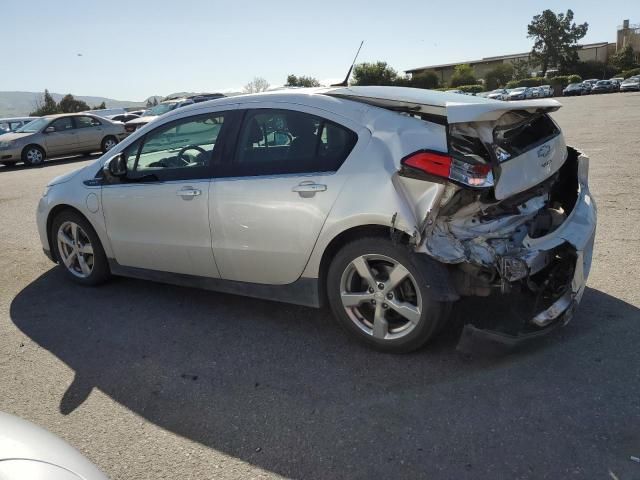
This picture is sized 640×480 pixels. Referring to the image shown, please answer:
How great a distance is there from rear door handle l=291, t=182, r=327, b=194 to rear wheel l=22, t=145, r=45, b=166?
16733mm

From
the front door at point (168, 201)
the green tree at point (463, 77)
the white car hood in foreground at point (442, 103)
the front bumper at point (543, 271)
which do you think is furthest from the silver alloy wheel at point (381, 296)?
the green tree at point (463, 77)

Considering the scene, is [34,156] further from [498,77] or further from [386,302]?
[498,77]

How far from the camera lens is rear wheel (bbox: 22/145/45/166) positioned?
17594 mm

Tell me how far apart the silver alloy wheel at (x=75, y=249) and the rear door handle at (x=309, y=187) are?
2372 millimetres

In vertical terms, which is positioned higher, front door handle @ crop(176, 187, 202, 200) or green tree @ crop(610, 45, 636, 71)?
front door handle @ crop(176, 187, 202, 200)

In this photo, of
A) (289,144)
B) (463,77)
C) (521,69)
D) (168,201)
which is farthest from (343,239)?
(521,69)

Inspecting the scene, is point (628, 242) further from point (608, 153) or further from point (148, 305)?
point (608, 153)

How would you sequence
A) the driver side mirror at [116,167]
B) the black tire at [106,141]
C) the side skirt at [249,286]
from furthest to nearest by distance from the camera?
the black tire at [106,141], the driver side mirror at [116,167], the side skirt at [249,286]

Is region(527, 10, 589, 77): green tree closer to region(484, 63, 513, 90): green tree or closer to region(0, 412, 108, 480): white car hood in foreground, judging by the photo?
region(484, 63, 513, 90): green tree

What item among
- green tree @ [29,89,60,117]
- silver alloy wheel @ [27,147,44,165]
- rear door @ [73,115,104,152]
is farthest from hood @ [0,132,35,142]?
green tree @ [29,89,60,117]

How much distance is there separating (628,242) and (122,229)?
4692mm

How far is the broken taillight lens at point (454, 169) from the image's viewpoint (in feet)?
10.5

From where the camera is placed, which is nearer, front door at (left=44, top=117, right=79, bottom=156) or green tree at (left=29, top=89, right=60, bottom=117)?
front door at (left=44, top=117, right=79, bottom=156)

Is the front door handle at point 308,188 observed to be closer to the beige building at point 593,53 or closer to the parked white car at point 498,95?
the parked white car at point 498,95
